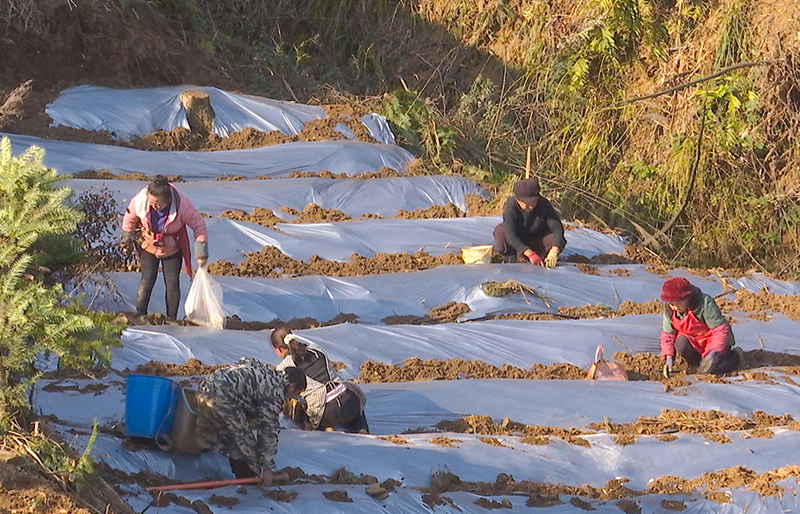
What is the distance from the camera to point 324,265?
8.22 m

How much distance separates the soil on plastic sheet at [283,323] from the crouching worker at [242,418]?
8.27 ft

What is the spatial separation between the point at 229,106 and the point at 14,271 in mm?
7096

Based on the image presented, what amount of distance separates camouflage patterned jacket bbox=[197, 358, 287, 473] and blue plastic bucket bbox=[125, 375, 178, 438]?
0.13 meters

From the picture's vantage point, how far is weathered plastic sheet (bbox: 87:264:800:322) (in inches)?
287

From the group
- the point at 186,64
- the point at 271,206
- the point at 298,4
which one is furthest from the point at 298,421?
the point at 298,4

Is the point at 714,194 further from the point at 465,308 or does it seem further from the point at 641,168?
the point at 465,308

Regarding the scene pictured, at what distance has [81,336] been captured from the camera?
4246 mm

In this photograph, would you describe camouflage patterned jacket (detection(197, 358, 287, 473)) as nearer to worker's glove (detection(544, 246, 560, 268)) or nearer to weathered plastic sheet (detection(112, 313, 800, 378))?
weathered plastic sheet (detection(112, 313, 800, 378))

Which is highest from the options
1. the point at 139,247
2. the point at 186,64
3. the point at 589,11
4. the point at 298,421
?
the point at 589,11

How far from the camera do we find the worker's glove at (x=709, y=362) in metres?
6.72

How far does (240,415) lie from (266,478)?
0.28 m

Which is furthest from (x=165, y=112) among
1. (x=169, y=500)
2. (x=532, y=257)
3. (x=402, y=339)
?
(x=169, y=500)

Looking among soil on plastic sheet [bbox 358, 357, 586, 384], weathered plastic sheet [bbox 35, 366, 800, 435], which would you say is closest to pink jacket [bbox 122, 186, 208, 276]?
weathered plastic sheet [bbox 35, 366, 800, 435]

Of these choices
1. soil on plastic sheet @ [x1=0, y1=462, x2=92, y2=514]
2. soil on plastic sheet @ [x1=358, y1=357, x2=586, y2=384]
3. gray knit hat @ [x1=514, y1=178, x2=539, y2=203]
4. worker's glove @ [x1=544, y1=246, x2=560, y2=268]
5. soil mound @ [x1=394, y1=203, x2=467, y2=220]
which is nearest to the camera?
soil on plastic sheet @ [x1=0, y1=462, x2=92, y2=514]
